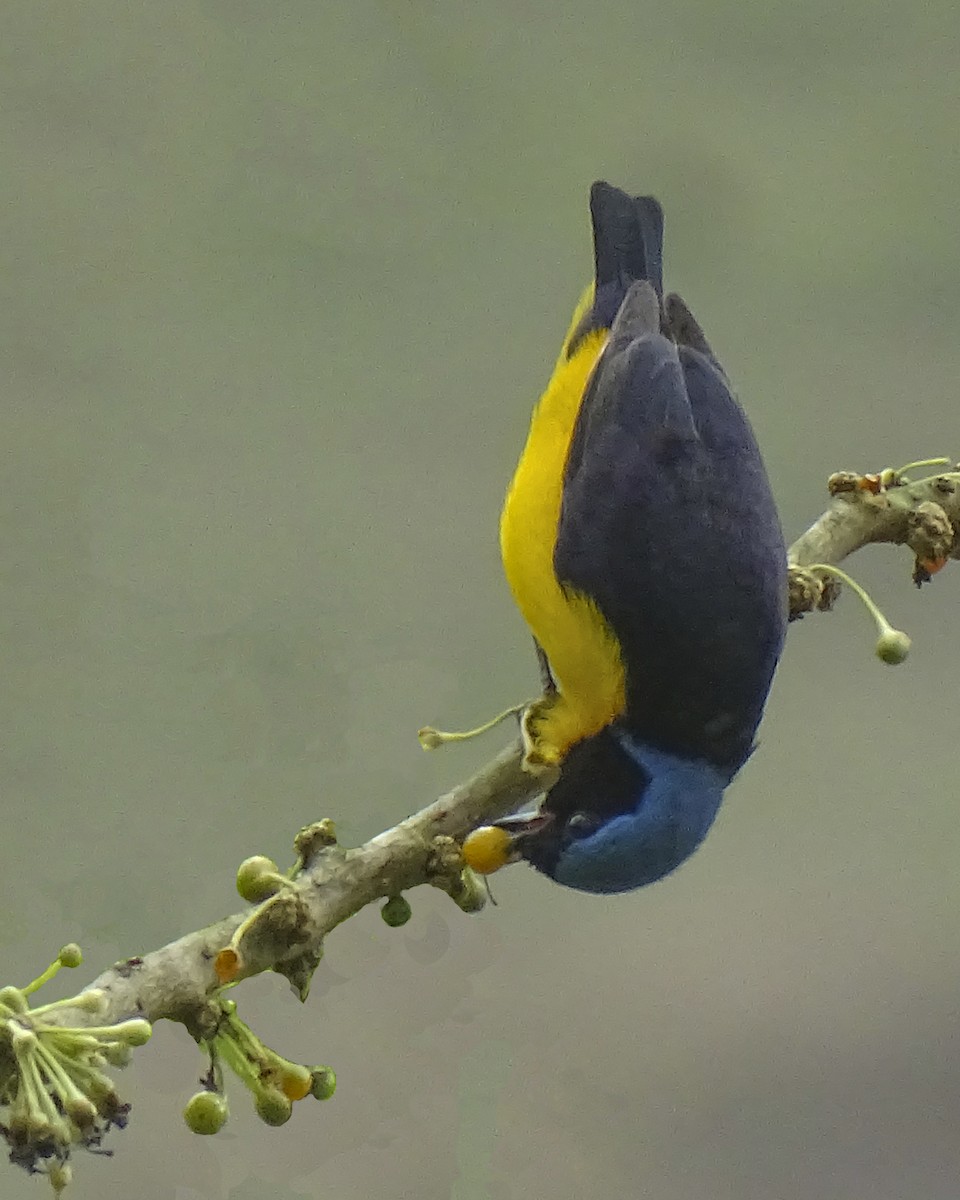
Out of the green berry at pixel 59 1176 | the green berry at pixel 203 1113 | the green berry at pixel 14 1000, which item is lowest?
the green berry at pixel 203 1113

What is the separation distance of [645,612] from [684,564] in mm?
60

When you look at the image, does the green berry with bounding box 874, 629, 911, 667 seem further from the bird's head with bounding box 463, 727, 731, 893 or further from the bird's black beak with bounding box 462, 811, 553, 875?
the bird's black beak with bounding box 462, 811, 553, 875

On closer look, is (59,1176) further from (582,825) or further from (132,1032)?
(582,825)

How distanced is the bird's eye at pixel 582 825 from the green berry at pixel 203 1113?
399 millimetres

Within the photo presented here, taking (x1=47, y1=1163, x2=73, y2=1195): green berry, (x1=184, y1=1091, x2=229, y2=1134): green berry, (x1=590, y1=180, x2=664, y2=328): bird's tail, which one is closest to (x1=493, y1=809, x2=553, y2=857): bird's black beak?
(x1=184, y1=1091, x2=229, y2=1134): green berry

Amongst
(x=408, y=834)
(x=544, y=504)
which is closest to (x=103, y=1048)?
(x=408, y=834)

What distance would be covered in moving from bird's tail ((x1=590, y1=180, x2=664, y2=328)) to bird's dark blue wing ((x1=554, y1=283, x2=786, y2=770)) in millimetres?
271

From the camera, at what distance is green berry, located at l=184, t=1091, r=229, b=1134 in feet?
2.49

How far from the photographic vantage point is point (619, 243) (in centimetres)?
156

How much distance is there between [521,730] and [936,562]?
1.51 feet

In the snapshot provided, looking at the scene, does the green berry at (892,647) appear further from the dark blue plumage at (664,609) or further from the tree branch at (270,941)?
the tree branch at (270,941)

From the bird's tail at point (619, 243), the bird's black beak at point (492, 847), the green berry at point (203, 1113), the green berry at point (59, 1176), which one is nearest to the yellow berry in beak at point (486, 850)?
the bird's black beak at point (492, 847)

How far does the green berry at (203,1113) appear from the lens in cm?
76

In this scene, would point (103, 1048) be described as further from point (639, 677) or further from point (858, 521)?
point (858, 521)
